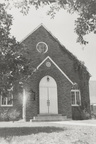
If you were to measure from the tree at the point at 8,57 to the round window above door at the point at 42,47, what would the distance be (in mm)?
12719

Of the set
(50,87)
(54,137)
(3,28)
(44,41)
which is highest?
(44,41)

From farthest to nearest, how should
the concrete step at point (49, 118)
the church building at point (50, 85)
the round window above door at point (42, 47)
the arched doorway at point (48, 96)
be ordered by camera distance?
the round window above door at point (42, 47) < the arched doorway at point (48, 96) < the church building at point (50, 85) < the concrete step at point (49, 118)

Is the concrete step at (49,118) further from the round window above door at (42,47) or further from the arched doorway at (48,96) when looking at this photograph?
the round window above door at (42,47)

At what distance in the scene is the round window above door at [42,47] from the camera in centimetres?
3000

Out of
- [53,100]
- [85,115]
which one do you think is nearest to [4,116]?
[53,100]

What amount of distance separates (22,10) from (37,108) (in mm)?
13337

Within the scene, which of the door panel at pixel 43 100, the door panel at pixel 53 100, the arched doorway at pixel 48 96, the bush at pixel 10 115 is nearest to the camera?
the door panel at pixel 43 100

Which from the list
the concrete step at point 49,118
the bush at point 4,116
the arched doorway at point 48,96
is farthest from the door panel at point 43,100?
the bush at point 4,116

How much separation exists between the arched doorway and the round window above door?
12.2 ft

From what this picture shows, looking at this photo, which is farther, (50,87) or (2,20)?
(50,87)

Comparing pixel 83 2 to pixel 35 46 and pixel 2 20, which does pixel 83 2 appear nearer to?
pixel 2 20

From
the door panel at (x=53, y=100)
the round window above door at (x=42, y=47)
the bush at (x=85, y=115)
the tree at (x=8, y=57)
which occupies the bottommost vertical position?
the bush at (x=85, y=115)

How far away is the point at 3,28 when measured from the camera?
16844 mm

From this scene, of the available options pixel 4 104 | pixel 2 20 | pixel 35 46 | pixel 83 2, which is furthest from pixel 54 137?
pixel 35 46
